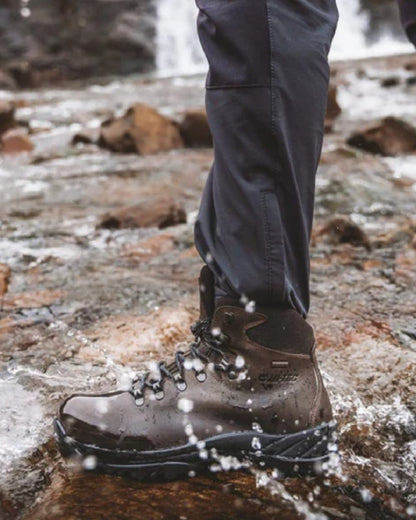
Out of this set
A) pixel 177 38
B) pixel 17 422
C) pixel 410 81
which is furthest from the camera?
pixel 177 38

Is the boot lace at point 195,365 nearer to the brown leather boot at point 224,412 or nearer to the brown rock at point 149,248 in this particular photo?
the brown leather boot at point 224,412

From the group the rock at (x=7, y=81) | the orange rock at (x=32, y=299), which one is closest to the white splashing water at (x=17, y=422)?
the orange rock at (x=32, y=299)

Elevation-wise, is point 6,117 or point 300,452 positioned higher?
point 300,452

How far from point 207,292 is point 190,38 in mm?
24403

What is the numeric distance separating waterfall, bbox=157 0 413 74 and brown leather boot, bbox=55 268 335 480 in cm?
2280

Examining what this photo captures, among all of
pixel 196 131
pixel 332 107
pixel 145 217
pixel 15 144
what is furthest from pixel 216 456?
pixel 332 107

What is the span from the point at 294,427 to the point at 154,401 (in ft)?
0.83

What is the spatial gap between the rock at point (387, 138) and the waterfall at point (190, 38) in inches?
740

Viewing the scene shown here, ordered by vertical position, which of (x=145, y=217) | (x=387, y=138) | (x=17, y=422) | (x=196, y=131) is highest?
(x=17, y=422)

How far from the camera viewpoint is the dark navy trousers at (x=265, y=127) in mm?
1032

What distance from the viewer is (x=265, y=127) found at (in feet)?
3.46

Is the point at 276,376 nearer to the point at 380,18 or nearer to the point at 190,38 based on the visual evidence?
the point at 190,38

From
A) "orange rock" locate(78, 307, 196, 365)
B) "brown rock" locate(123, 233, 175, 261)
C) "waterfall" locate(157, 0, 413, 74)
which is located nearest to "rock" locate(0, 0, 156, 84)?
"waterfall" locate(157, 0, 413, 74)

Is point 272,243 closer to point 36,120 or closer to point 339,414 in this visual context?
point 339,414
